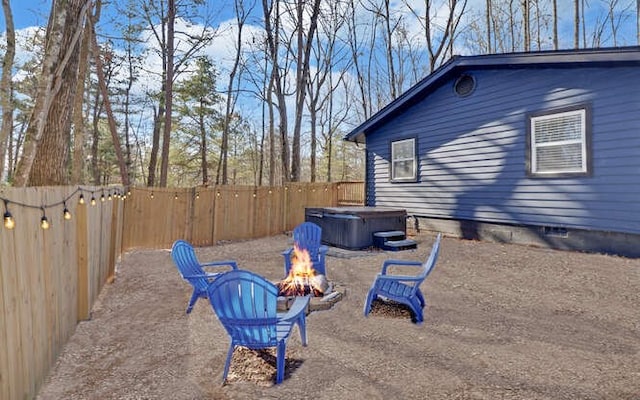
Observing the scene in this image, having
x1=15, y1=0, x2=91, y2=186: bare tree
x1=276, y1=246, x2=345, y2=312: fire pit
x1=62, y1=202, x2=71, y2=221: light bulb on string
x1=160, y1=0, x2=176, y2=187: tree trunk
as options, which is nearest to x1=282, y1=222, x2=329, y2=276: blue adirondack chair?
x1=276, y1=246, x2=345, y2=312: fire pit

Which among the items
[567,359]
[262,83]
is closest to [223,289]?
[567,359]

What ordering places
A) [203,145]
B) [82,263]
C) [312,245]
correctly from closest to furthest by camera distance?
[82,263], [312,245], [203,145]

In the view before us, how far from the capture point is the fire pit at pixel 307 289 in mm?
3854

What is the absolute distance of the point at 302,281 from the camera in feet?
13.5

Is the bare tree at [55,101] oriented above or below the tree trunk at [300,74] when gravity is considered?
below

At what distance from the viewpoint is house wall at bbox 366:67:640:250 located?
5.87m

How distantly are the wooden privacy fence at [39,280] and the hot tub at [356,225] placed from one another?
4.76 metres

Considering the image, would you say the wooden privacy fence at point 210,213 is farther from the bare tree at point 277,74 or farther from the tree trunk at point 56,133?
the tree trunk at point 56,133

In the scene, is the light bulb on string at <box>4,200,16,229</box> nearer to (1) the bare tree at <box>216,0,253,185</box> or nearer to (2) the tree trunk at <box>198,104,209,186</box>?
(1) the bare tree at <box>216,0,253,185</box>

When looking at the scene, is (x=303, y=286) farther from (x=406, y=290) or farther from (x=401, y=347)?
(x=401, y=347)

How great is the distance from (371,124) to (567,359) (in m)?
8.66

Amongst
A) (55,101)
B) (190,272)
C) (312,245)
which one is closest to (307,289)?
(312,245)

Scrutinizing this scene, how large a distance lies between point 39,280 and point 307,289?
2.43m

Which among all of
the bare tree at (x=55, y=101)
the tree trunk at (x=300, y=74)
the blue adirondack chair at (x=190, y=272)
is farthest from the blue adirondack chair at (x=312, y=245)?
the tree trunk at (x=300, y=74)
